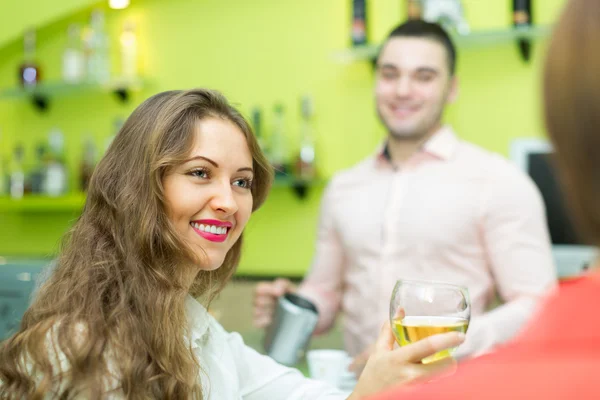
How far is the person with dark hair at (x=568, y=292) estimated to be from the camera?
43 centimetres

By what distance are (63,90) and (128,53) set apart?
0.46 metres

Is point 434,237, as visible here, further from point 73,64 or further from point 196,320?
point 73,64

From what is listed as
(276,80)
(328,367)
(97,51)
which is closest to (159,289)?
(328,367)

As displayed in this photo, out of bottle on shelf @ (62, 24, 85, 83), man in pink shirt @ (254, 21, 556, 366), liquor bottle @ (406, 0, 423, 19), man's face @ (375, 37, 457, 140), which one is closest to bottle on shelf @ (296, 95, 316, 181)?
liquor bottle @ (406, 0, 423, 19)

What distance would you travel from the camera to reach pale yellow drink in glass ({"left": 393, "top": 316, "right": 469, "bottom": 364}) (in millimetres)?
1067

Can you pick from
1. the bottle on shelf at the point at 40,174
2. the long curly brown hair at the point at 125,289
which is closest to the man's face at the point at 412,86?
the long curly brown hair at the point at 125,289

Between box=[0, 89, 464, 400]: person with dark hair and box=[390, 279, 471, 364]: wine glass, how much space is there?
4 cm

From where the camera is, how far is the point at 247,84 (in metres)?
3.68

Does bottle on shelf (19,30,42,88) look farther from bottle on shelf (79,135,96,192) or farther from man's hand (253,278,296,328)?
man's hand (253,278,296,328)

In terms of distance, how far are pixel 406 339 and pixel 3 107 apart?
12.2 feet

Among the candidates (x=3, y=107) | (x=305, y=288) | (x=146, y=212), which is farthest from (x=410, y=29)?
(x=3, y=107)

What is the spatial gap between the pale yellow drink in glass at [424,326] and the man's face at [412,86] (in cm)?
127

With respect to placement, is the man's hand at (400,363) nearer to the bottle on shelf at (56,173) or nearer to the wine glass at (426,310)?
the wine glass at (426,310)

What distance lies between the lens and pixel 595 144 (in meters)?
Answer: 0.43
